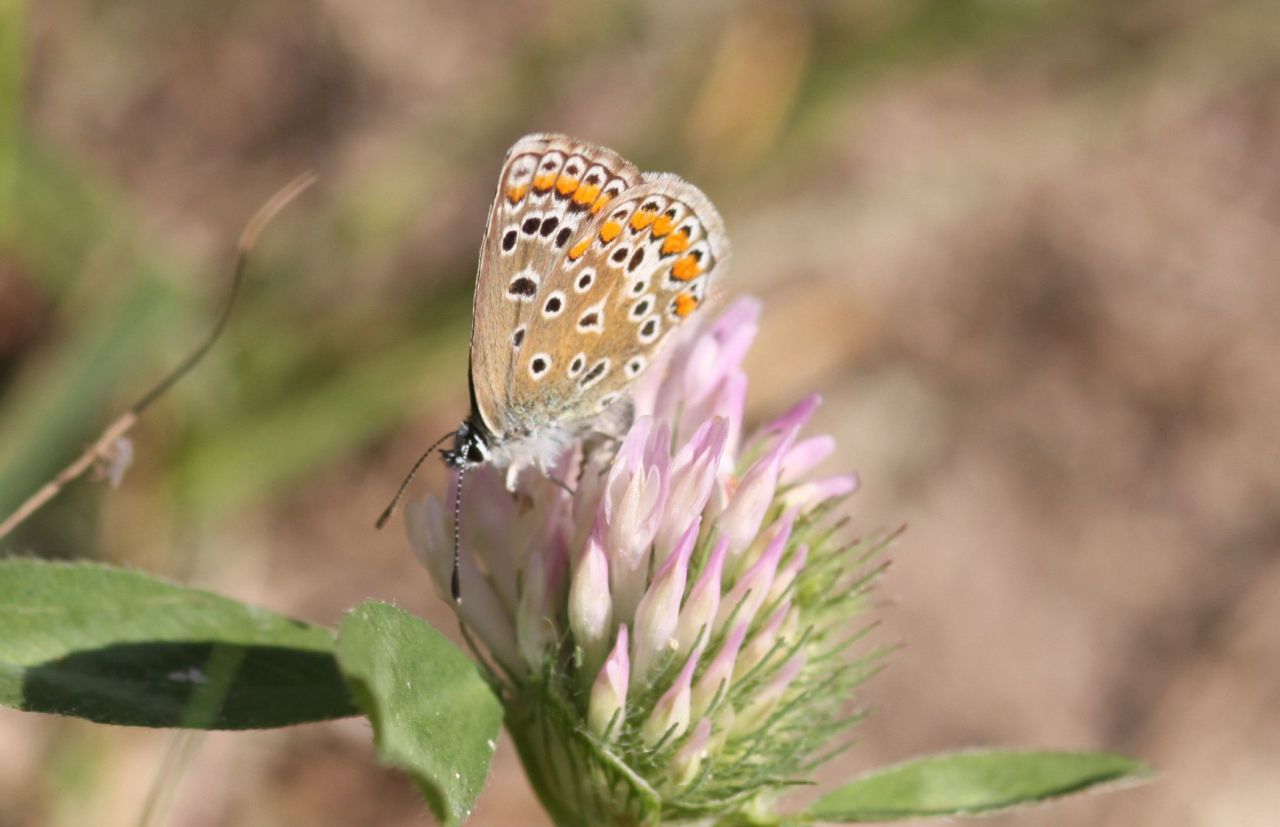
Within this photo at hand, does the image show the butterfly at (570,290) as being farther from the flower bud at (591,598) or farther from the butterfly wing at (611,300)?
the flower bud at (591,598)

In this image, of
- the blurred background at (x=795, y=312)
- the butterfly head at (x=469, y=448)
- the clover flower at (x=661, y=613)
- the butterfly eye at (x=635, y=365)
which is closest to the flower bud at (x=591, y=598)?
the clover flower at (x=661, y=613)

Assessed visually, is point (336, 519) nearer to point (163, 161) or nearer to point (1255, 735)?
point (163, 161)

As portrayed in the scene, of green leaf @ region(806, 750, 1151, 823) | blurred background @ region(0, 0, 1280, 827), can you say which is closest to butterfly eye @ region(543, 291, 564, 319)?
green leaf @ region(806, 750, 1151, 823)

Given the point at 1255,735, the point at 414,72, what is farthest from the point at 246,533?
the point at 1255,735

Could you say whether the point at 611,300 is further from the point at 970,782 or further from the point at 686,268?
the point at 970,782

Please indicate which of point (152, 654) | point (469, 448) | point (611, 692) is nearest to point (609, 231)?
point (469, 448)

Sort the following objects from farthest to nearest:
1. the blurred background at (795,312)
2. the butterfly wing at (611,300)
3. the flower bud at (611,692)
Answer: the blurred background at (795,312) < the butterfly wing at (611,300) < the flower bud at (611,692)
